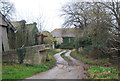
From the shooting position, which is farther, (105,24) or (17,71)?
(105,24)

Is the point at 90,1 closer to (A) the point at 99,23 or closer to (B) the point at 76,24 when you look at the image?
(A) the point at 99,23

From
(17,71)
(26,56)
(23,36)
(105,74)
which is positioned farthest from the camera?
(23,36)

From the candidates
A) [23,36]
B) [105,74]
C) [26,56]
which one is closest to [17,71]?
[26,56]

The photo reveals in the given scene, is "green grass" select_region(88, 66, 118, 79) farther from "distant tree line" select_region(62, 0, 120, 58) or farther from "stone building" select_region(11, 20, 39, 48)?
"stone building" select_region(11, 20, 39, 48)

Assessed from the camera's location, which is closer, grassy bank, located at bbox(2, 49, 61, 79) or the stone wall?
grassy bank, located at bbox(2, 49, 61, 79)

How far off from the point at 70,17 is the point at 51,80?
2145cm

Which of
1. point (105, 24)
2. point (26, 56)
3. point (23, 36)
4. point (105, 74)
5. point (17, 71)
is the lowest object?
point (17, 71)

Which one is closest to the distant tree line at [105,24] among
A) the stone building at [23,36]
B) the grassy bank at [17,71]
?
the grassy bank at [17,71]

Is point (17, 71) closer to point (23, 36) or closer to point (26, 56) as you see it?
point (26, 56)

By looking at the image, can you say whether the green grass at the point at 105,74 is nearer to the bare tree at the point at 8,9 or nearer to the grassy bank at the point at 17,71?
the grassy bank at the point at 17,71

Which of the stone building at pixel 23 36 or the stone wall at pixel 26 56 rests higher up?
the stone building at pixel 23 36

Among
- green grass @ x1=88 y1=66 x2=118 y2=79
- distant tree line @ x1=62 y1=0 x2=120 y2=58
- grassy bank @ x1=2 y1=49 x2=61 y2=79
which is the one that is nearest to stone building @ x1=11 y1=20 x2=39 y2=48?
grassy bank @ x1=2 y1=49 x2=61 y2=79

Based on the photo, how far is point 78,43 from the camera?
29750 mm

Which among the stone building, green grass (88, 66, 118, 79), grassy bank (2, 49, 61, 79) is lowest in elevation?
grassy bank (2, 49, 61, 79)
